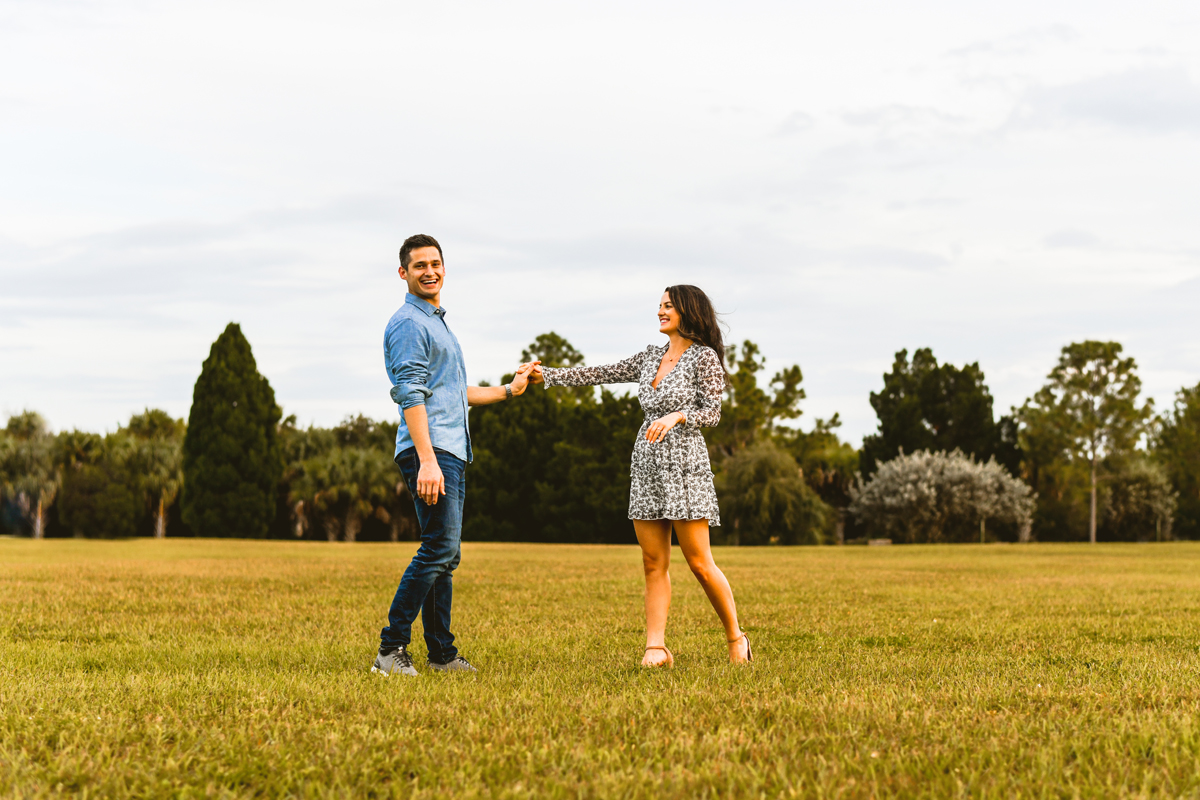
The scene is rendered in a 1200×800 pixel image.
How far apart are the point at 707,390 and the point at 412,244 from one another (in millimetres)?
1867

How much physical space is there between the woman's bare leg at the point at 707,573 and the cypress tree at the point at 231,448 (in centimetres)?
4038

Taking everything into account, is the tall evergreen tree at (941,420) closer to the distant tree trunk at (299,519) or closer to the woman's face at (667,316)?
the distant tree trunk at (299,519)

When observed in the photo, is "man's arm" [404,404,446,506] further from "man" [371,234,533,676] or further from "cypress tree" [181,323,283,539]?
"cypress tree" [181,323,283,539]

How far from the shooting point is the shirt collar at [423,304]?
551cm

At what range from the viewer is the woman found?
5.64 m

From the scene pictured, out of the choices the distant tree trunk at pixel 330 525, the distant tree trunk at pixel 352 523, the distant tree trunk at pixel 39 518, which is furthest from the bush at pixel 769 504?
the distant tree trunk at pixel 39 518

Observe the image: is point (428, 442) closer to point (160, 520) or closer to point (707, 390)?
point (707, 390)

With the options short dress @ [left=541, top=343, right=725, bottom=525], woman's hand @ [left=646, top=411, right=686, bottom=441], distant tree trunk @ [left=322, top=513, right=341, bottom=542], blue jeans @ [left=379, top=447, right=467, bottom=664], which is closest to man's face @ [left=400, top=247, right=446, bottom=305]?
blue jeans @ [left=379, top=447, right=467, bottom=664]

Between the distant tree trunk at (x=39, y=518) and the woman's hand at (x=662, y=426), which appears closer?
the woman's hand at (x=662, y=426)

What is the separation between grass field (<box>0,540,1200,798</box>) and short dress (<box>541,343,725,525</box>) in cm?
90

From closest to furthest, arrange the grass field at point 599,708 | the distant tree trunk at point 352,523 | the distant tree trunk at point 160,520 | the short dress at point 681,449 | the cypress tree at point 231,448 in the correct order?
the grass field at point 599,708 < the short dress at point 681,449 < the cypress tree at point 231,448 < the distant tree trunk at point 160,520 < the distant tree trunk at point 352,523

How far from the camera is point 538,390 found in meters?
52.8

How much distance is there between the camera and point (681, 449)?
18.6 ft

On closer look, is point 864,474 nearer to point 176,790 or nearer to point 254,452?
point 254,452
